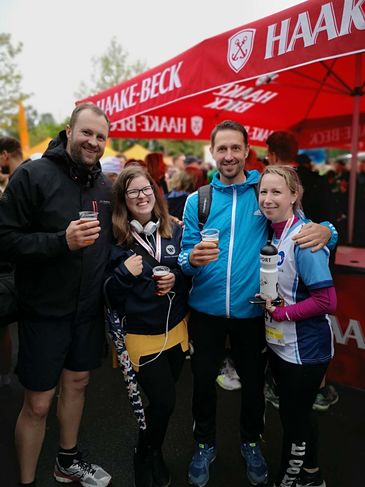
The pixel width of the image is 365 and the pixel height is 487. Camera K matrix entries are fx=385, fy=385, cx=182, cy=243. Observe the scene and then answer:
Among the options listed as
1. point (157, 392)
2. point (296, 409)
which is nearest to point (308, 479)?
point (296, 409)

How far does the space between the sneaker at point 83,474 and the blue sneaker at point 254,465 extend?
920 millimetres

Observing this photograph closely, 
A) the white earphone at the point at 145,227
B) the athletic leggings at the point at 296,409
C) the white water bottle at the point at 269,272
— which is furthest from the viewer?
the white earphone at the point at 145,227

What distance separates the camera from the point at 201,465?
2.54 meters

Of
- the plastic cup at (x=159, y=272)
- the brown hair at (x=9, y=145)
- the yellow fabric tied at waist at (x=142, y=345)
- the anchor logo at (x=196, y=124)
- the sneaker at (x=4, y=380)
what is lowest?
the sneaker at (x=4, y=380)

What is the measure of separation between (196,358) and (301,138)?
656 centimetres

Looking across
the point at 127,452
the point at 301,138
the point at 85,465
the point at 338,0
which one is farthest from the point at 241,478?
the point at 301,138

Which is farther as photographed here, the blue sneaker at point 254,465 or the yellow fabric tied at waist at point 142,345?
the blue sneaker at point 254,465

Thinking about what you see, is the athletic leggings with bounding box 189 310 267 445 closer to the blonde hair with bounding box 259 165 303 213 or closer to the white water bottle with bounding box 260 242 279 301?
the white water bottle with bounding box 260 242 279 301

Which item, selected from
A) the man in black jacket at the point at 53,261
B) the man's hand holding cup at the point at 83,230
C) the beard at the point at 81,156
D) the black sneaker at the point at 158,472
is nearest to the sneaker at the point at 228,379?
the black sneaker at the point at 158,472

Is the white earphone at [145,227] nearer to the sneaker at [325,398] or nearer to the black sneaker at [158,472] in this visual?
the black sneaker at [158,472]

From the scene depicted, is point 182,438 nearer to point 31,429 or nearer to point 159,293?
point 31,429

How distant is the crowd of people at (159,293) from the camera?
6.90ft

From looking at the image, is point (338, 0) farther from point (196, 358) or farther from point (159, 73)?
point (196, 358)

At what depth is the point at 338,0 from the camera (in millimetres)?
2518
